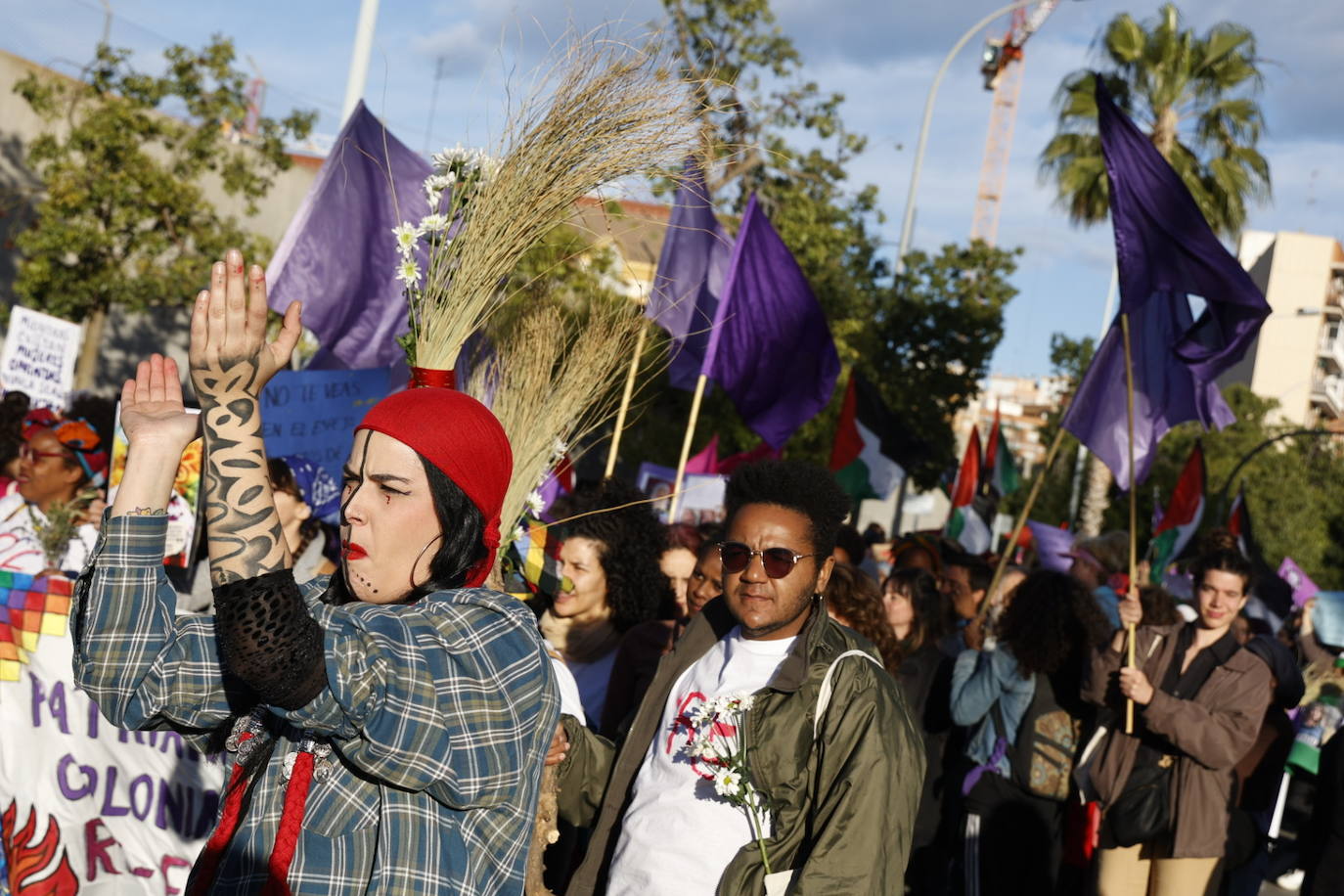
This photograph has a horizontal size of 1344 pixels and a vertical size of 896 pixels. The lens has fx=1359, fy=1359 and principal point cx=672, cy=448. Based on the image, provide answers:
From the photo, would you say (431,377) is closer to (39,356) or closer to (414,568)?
(414,568)

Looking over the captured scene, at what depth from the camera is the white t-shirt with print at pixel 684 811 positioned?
316 cm

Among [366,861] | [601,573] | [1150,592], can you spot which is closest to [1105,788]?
[601,573]

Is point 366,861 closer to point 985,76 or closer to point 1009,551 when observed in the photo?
point 1009,551

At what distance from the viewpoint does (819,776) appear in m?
3.13

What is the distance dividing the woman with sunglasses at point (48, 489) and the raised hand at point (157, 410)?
3721 mm

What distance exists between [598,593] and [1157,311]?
13.6ft


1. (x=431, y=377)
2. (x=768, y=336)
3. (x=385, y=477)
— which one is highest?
(x=768, y=336)

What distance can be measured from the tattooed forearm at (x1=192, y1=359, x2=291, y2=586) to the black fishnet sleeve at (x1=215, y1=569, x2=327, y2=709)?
0.20 metres

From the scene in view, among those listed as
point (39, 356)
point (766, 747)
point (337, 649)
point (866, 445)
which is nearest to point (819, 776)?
point (766, 747)

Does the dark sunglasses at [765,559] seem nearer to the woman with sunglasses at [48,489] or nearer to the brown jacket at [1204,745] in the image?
the brown jacket at [1204,745]

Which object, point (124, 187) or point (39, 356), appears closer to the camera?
point (39, 356)

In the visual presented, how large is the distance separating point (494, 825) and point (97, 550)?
2.43ft

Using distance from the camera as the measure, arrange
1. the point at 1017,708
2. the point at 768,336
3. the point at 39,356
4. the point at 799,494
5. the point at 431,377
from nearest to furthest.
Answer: the point at 431,377 < the point at 799,494 < the point at 1017,708 < the point at 768,336 < the point at 39,356

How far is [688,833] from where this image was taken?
3203 millimetres
